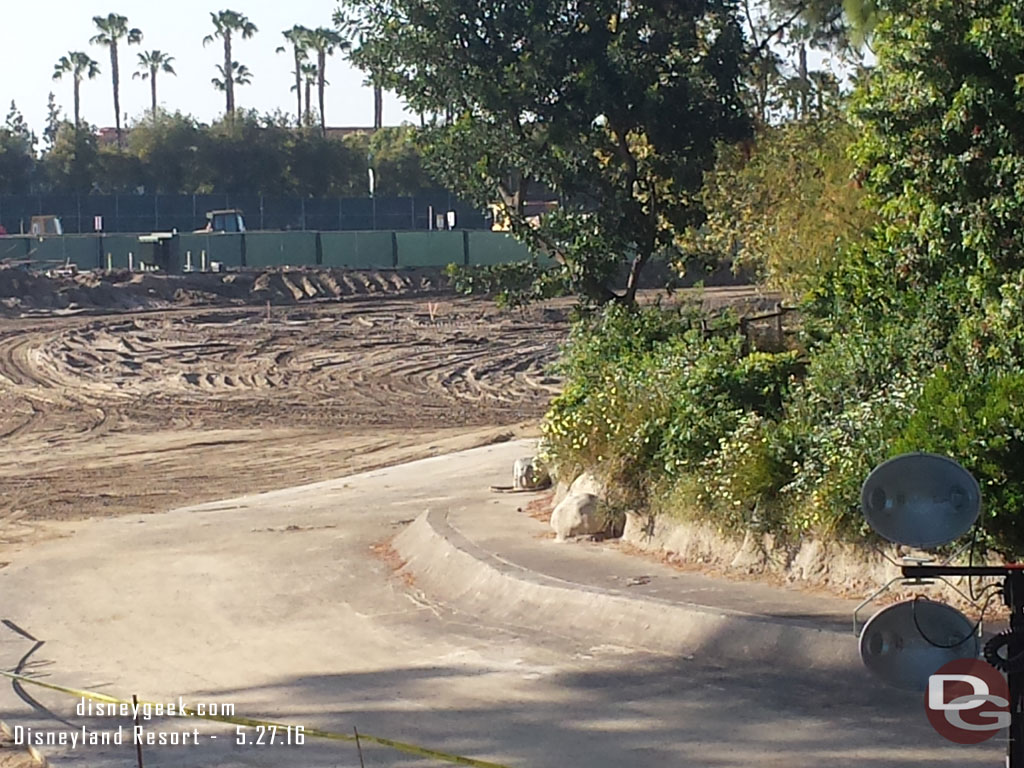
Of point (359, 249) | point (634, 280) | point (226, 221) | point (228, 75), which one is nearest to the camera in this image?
point (634, 280)

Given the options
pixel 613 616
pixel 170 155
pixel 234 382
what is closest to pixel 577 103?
pixel 613 616

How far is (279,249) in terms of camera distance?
64.8m

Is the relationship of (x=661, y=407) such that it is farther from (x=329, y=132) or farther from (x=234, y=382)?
(x=329, y=132)

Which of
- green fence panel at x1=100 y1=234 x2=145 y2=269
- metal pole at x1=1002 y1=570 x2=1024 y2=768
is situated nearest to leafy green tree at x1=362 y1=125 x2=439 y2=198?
green fence panel at x1=100 y1=234 x2=145 y2=269

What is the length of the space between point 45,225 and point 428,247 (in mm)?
18000

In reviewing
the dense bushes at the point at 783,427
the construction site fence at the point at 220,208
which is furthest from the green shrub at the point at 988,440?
the construction site fence at the point at 220,208

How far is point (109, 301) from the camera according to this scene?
52.2m

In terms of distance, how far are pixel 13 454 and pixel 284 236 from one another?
38.4 metres

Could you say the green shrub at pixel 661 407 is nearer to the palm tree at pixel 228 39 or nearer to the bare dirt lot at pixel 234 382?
the bare dirt lot at pixel 234 382

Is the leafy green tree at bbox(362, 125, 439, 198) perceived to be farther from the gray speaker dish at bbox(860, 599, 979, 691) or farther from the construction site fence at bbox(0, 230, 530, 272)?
the gray speaker dish at bbox(860, 599, 979, 691)

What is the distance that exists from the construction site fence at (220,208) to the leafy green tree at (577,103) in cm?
5780

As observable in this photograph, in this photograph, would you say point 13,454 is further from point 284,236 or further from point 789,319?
point 284,236

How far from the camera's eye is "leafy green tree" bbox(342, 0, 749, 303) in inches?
630

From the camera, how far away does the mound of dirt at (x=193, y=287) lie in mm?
51688
